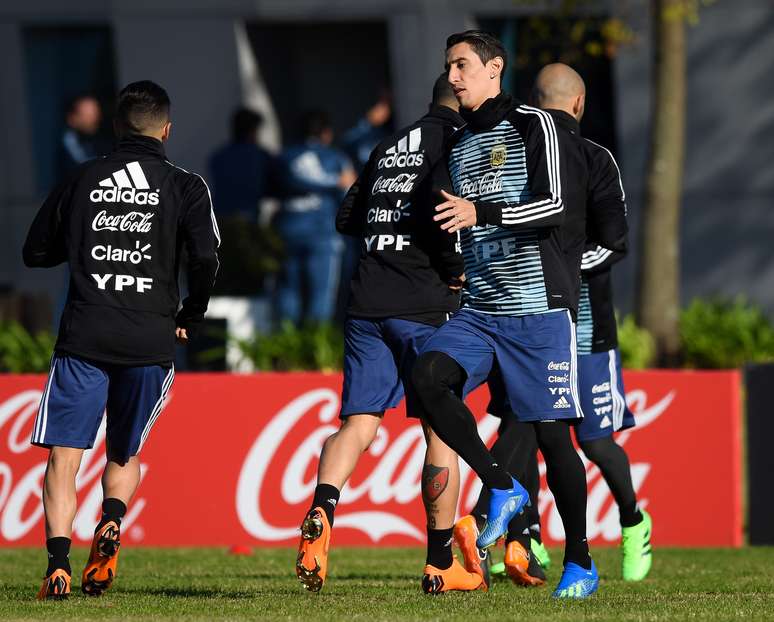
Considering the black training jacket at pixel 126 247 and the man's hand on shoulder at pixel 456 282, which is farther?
the man's hand on shoulder at pixel 456 282

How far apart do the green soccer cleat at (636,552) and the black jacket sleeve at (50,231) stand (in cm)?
320

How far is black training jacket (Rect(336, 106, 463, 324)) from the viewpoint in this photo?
7285mm

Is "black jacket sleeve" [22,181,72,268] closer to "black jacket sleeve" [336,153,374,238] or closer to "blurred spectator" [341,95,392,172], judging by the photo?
"black jacket sleeve" [336,153,374,238]

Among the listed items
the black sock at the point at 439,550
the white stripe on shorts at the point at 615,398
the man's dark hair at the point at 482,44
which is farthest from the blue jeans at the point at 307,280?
the man's dark hair at the point at 482,44

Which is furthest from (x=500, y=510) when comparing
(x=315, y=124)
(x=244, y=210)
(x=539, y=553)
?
(x=315, y=124)

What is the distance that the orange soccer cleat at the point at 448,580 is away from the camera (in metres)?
6.99

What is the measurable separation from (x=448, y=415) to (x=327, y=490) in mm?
715

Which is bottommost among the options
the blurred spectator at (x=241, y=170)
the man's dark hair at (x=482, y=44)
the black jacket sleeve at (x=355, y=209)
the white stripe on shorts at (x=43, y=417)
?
the white stripe on shorts at (x=43, y=417)

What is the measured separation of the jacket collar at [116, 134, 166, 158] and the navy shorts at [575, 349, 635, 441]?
7.93 ft

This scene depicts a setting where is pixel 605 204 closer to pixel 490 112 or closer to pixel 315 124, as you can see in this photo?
pixel 490 112

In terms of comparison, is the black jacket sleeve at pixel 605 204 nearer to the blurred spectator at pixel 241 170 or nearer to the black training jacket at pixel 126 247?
the black training jacket at pixel 126 247

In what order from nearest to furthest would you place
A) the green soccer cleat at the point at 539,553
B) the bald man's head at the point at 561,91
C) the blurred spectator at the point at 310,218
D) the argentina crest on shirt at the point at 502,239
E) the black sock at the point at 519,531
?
the argentina crest on shirt at the point at 502,239 < the black sock at the point at 519,531 < the bald man's head at the point at 561,91 < the green soccer cleat at the point at 539,553 < the blurred spectator at the point at 310,218

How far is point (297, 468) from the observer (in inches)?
413

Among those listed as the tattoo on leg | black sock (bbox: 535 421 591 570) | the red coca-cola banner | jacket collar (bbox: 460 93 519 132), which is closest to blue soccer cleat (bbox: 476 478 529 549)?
black sock (bbox: 535 421 591 570)
